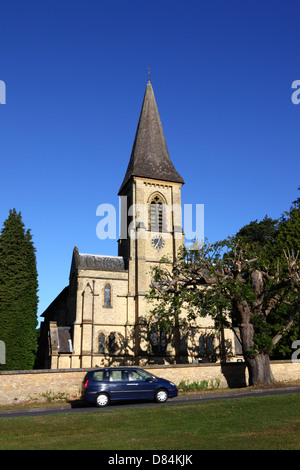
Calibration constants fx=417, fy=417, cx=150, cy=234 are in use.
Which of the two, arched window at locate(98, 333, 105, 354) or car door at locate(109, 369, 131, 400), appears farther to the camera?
arched window at locate(98, 333, 105, 354)

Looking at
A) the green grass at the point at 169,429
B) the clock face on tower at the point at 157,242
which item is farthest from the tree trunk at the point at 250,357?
the clock face on tower at the point at 157,242

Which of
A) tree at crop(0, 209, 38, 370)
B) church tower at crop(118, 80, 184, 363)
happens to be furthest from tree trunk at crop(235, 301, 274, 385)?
tree at crop(0, 209, 38, 370)

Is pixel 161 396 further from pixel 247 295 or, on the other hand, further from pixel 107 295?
pixel 107 295

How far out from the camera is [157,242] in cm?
3966

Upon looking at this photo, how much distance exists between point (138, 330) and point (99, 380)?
18.7 meters

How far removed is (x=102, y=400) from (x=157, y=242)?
2386 cm

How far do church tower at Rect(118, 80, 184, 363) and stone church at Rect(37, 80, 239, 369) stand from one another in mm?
88

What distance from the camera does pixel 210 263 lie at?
77.4ft

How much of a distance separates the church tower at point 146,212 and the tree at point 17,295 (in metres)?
8.69

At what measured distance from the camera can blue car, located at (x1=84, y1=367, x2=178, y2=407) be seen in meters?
16.7

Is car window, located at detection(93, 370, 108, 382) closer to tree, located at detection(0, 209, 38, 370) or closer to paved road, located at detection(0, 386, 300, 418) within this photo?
paved road, located at detection(0, 386, 300, 418)

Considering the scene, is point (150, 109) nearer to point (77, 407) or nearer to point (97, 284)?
point (97, 284)

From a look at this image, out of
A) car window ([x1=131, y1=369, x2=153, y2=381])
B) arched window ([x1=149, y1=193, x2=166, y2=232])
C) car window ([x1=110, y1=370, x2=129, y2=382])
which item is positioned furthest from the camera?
arched window ([x1=149, y1=193, x2=166, y2=232])

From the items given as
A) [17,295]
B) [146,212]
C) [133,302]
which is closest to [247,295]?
[133,302]
